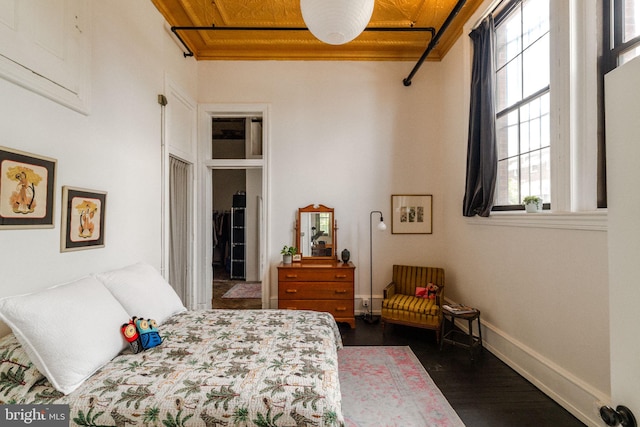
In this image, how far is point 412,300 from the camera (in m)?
3.68

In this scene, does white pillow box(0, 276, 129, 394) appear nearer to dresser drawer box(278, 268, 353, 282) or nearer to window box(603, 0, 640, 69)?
dresser drawer box(278, 268, 353, 282)

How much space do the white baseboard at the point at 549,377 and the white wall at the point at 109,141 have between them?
327cm

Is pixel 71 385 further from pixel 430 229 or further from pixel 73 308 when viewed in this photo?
pixel 430 229

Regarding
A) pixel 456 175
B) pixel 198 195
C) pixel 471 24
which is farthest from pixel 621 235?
pixel 198 195

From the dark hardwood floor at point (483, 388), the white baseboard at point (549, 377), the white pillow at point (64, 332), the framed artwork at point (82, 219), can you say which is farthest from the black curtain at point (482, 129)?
the framed artwork at point (82, 219)

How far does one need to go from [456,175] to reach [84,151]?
151 inches

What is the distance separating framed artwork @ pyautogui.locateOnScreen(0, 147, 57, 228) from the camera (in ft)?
5.54

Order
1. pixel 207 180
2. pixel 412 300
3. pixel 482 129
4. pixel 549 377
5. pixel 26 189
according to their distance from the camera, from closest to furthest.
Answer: pixel 26 189 → pixel 549 377 → pixel 482 129 → pixel 412 300 → pixel 207 180

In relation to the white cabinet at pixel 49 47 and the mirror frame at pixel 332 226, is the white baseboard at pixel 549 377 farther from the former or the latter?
the white cabinet at pixel 49 47

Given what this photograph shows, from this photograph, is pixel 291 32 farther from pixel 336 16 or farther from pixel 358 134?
pixel 336 16

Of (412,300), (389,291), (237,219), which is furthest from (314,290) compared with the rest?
(237,219)

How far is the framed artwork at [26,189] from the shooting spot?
1688mm

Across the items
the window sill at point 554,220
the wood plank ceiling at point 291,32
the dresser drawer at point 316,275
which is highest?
the wood plank ceiling at point 291,32

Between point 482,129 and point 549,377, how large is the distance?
229 centimetres
